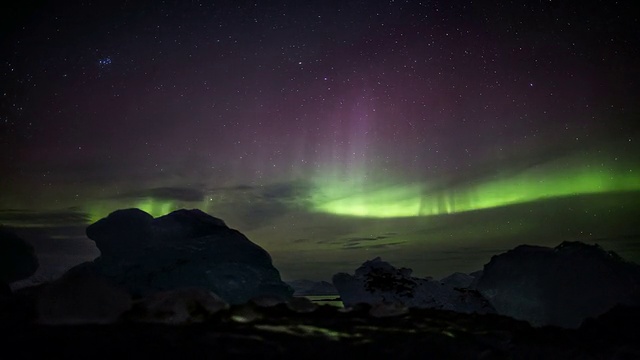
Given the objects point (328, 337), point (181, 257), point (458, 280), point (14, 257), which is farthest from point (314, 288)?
point (328, 337)

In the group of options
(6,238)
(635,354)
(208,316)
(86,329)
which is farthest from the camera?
(6,238)

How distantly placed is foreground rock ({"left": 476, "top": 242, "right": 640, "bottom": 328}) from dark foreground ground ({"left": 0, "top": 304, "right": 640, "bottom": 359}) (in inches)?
25.6

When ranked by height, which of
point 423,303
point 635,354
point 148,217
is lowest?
point 635,354

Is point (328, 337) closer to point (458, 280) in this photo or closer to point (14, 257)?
point (458, 280)

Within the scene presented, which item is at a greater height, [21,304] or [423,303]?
[21,304]

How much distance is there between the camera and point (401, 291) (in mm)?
11664

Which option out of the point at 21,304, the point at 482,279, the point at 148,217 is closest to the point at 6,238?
the point at 148,217

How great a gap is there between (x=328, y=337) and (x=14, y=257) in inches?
616

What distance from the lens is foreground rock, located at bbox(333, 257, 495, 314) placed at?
11312mm

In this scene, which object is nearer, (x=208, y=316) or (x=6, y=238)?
(x=208, y=316)

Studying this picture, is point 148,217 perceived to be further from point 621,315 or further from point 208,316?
point 621,315

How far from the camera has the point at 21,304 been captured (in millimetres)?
6742

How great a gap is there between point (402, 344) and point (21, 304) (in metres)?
6.49

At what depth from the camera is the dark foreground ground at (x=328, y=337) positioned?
17.9 feet
